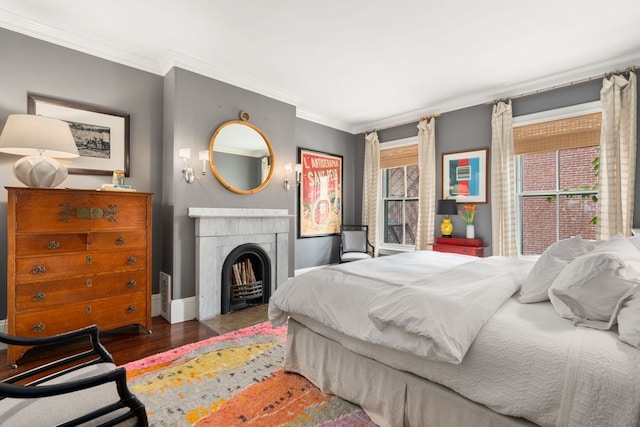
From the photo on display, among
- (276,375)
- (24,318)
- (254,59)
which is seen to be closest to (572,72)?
(254,59)

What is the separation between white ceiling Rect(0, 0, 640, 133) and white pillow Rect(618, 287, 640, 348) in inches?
92.9

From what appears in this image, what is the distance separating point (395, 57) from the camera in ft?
10.6

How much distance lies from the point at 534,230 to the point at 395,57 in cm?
289

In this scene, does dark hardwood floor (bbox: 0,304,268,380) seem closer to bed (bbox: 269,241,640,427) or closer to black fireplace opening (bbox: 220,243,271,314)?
black fireplace opening (bbox: 220,243,271,314)

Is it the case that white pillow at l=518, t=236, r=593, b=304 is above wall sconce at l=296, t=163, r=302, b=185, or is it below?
below

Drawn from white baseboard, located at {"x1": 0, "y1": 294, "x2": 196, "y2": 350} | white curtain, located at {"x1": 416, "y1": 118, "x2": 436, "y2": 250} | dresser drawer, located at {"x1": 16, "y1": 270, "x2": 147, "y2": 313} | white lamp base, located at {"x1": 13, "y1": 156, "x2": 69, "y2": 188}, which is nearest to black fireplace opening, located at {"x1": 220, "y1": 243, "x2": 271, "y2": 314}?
white baseboard, located at {"x1": 0, "y1": 294, "x2": 196, "y2": 350}

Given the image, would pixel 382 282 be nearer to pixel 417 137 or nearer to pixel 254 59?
pixel 254 59

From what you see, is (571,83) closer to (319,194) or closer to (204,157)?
(319,194)

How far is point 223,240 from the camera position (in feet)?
11.4

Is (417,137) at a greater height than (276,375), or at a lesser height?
greater

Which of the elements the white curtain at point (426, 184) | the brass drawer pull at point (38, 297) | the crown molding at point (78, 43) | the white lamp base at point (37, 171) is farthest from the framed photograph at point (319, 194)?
the brass drawer pull at point (38, 297)

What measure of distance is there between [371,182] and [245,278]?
9.86 feet

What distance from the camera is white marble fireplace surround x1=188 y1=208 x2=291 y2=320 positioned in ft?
10.8

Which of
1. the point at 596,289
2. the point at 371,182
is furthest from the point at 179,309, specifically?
the point at 371,182
